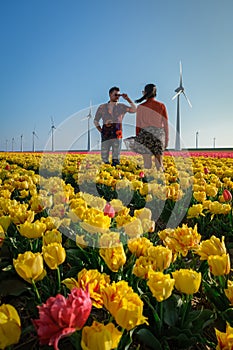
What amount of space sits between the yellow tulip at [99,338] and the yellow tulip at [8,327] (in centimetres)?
25

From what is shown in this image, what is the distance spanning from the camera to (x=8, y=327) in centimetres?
109

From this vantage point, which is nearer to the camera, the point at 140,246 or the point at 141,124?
the point at 140,246

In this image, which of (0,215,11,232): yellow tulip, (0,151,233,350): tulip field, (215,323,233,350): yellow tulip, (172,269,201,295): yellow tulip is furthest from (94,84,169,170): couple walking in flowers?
(215,323,233,350): yellow tulip

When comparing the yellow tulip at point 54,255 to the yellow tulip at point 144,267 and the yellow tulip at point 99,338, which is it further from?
the yellow tulip at point 99,338

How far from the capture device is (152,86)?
634 centimetres

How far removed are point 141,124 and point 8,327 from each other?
567 cm

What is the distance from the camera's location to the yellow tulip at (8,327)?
3.55ft

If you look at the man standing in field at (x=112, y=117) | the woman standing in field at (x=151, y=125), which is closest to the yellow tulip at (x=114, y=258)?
the woman standing in field at (x=151, y=125)

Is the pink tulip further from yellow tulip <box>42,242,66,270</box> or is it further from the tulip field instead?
yellow tulip <box>42,242,66,270</box>

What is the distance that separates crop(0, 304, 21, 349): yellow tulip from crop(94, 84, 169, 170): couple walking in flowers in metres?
5.53

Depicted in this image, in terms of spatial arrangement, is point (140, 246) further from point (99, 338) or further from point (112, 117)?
point (112, 117)

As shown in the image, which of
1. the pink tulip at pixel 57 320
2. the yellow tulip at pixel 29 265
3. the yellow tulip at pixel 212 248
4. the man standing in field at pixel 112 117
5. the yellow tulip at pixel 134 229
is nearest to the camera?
the pink tulip at pixel 57 320

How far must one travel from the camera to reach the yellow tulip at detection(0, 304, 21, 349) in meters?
1.08

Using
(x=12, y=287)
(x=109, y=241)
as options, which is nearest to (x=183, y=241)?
(x=109, y=241)
